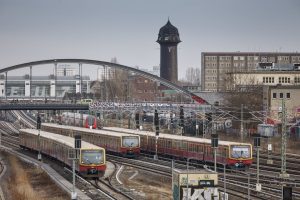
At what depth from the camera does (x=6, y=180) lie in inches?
2336

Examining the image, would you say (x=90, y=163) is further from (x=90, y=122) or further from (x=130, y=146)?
(x=90, y=122)

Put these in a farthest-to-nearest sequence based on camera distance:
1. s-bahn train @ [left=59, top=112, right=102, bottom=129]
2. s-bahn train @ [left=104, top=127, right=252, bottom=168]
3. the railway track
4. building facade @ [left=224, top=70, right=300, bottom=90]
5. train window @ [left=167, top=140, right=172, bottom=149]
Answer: building facade @ [left=224, top=70, right=300, bottom=90], s-bahn train @ [left=59, top=112, right=102, bottom=129], train window @ [left=167, top=140, right=172, bottom=149], s-bahn train @ [left=104, top=127, right=252, bottom=168], the railway track

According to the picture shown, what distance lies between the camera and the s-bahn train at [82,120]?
114188mm

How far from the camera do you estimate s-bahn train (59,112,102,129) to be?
114 m

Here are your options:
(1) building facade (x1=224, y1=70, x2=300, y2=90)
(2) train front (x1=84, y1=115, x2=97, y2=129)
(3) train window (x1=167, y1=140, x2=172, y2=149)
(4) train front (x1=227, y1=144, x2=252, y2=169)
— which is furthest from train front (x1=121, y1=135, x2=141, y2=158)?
(1) building facade (x1=224, y1=70, x2=300, y2=90)

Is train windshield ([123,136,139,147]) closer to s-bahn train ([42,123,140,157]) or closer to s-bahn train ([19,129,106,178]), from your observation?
s-bahn train ([42,123,140,157])

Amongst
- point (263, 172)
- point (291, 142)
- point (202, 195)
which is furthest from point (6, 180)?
point (291, 142)

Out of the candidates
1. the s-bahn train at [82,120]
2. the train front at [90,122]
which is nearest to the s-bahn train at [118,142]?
the s-bahn train at [82,120]

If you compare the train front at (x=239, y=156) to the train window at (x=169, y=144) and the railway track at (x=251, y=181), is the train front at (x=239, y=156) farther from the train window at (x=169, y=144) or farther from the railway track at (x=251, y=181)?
the train window at (x=169, y=144)

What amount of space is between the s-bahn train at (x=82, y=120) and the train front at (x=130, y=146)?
35.1 m

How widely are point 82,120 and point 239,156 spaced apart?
62779 mm

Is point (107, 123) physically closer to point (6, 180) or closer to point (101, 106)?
point (101, 106)

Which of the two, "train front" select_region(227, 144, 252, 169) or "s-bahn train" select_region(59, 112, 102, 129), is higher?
"s-bahn train" select_region(59, 112, 102, 129)

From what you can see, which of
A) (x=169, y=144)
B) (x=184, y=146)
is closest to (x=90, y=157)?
(x=184, y=146)
